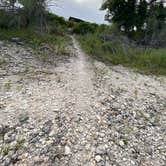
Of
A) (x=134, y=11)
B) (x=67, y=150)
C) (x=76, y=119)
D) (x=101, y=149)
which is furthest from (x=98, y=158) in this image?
(x=134, y=11)

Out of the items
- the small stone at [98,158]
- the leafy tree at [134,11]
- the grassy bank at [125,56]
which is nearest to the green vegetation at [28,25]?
the grassy bank at [125,56]

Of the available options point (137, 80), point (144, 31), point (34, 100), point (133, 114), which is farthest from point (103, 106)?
point (144, 31)

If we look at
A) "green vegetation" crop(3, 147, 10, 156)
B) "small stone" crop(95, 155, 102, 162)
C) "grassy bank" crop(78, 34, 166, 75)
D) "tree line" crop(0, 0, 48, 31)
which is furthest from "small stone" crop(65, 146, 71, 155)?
"tree line" crop(0, 0, 48, 31)

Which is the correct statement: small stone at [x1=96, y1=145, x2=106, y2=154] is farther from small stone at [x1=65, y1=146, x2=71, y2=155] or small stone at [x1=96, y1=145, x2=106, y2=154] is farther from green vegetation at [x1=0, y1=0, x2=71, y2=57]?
green vegetation at [x1=0, y1=0, x2=71, y2=57]

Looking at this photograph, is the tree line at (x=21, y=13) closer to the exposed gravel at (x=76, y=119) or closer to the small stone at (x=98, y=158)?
the exposed gravel at (x=76, y=119)

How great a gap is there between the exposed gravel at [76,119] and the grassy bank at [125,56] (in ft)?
9.34

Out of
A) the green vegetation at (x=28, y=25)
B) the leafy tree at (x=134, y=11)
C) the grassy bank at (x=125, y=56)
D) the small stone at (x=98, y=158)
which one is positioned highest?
the leafy tree at (x=134, y=11)

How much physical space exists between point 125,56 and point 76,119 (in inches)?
294

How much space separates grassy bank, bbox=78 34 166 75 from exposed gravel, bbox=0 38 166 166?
112 inches

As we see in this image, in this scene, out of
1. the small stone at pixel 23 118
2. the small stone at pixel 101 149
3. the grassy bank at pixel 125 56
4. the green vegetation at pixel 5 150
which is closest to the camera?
the green vegetation at pixel 5 150

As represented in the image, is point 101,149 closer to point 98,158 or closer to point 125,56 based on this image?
point 98,158

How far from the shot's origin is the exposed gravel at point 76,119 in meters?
2.95

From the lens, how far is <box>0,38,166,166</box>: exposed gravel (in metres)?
2.95

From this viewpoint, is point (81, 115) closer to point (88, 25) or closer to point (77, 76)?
point (77, 76)
